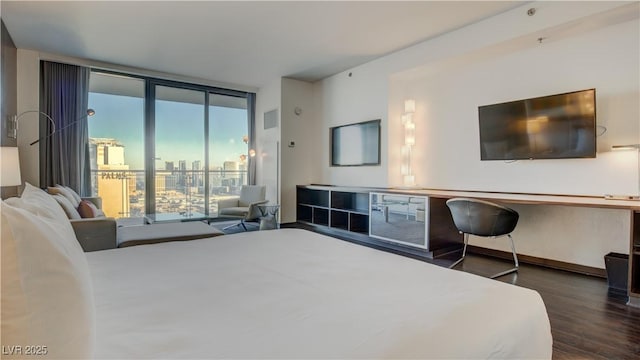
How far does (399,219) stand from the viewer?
4203 millimetres

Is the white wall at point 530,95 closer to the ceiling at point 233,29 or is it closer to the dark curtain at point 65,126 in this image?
the ceiling at point 233,29

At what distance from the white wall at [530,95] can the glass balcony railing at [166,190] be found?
10.5 ft

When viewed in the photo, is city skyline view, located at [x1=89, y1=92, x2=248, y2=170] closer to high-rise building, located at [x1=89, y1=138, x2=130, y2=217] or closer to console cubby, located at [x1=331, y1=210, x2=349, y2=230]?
high-rise building, located at [x1=89, y1=138, x2=130, y2=217]

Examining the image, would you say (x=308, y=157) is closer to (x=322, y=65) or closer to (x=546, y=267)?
(x=322, y=65)

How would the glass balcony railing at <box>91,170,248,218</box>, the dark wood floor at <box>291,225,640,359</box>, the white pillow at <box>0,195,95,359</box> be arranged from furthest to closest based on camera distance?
the glass balcony railing at <box>91,170,248,218</box>
the dark wood floor at <box>291,225,640,359</box>
the white pillow at <box>0,195,95,359</box>

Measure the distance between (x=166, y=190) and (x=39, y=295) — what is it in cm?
571

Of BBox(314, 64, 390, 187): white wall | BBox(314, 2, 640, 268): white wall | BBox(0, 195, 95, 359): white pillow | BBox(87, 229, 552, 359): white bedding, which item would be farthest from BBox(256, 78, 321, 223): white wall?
BBox(0, 195, 95, 359): white pillow

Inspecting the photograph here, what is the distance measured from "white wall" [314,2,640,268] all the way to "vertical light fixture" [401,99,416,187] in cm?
9

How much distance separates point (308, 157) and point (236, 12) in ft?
10.5

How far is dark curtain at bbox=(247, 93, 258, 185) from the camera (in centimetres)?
679

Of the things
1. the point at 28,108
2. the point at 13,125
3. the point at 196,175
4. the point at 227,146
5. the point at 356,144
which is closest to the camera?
the point at 13,125

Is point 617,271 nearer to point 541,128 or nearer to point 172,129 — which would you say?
point 541,128

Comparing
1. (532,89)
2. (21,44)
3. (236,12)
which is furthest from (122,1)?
(532,89)

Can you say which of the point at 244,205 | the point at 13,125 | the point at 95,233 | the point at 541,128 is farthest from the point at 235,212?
the point at 541,128
